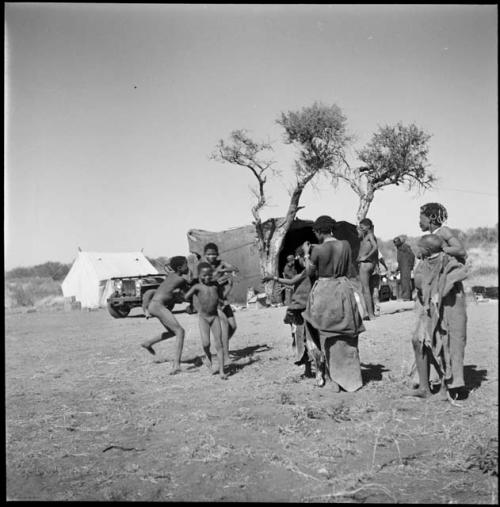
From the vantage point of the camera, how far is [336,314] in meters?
5.85

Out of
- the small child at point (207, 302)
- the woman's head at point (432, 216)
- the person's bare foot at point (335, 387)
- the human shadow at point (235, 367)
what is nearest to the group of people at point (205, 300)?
the small child at point (207, 302)

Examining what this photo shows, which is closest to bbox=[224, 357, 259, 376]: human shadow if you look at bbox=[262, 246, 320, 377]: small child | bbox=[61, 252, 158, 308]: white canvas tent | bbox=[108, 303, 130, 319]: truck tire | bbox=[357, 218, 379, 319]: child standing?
bbox=[262, 246, 320, 377]: small child

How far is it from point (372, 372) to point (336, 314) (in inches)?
53.7

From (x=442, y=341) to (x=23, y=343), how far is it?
9155 mm

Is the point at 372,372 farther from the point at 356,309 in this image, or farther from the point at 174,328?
the point at 174,328

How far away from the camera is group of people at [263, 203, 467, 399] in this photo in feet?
17.1

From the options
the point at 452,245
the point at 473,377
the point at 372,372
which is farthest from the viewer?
the point at 372,372

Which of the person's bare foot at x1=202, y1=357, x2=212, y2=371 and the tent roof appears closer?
the person's bare foot at x1=202, y1=357, x2=212, y2=371

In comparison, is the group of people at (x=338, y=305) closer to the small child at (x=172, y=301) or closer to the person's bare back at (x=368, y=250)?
the small child at (x=172, y=301)

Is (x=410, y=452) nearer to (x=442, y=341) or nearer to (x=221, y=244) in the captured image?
(x=442, y=341)

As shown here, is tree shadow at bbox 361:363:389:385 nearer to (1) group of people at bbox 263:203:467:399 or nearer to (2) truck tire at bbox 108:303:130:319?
(1) group of people at bbox 263:203:467:399

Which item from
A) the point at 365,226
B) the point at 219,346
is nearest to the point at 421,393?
the point at 219,346

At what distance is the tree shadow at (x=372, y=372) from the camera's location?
21.1ft

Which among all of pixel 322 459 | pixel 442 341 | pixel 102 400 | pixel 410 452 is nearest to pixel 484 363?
pixel 442 341
